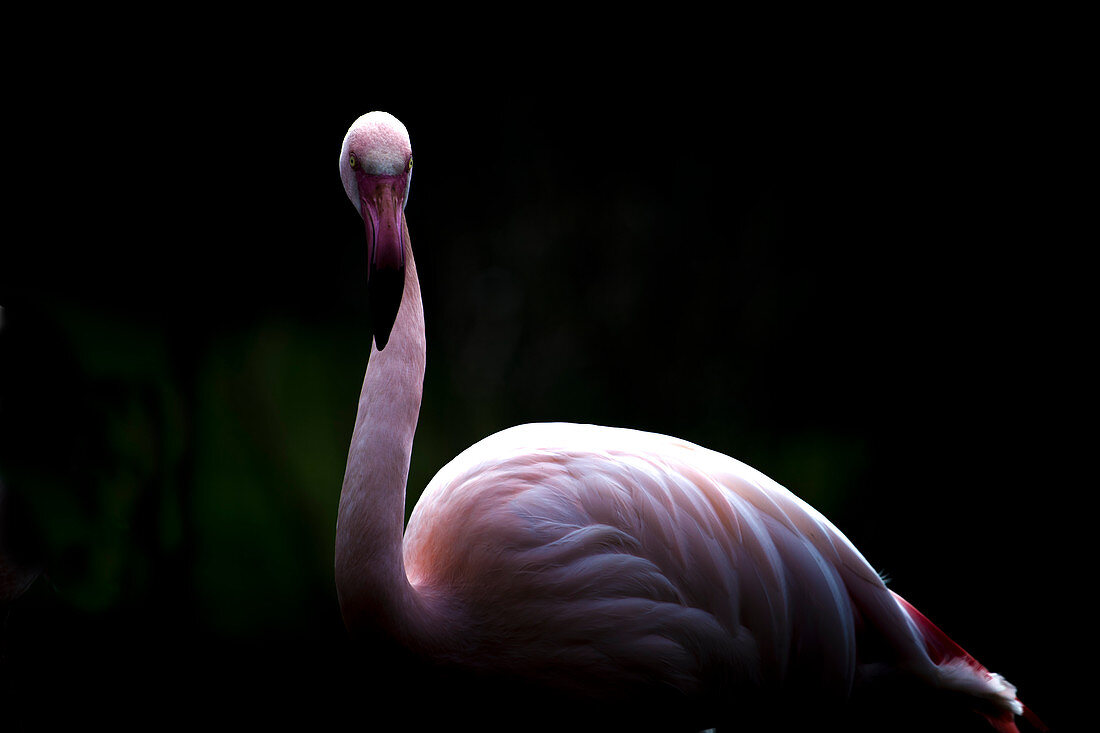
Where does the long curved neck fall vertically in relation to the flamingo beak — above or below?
below

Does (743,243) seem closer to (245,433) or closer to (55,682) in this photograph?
(245,433)

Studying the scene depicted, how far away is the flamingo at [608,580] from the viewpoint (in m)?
1.30

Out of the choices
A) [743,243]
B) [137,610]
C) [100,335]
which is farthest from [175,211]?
[743,243]

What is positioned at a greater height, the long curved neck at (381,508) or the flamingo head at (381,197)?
the flamingo head at (381,197)

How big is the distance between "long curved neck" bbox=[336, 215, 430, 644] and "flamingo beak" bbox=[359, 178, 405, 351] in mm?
72

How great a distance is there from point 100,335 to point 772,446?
2111 mm

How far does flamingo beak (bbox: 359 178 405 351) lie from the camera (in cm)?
118

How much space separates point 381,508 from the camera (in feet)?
4.22

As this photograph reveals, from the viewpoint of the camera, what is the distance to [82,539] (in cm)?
218

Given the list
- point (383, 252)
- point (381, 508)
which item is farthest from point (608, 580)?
point (383, 252)

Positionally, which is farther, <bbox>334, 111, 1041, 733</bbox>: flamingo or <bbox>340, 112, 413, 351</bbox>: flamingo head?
<bbox>334, 111, 1041, 733</bbox>: flamingo

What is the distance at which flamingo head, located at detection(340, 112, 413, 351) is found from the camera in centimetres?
119

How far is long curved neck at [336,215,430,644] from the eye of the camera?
1265 millimetres

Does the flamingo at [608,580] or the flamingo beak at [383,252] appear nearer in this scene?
the flamingo beak at [383,252]
